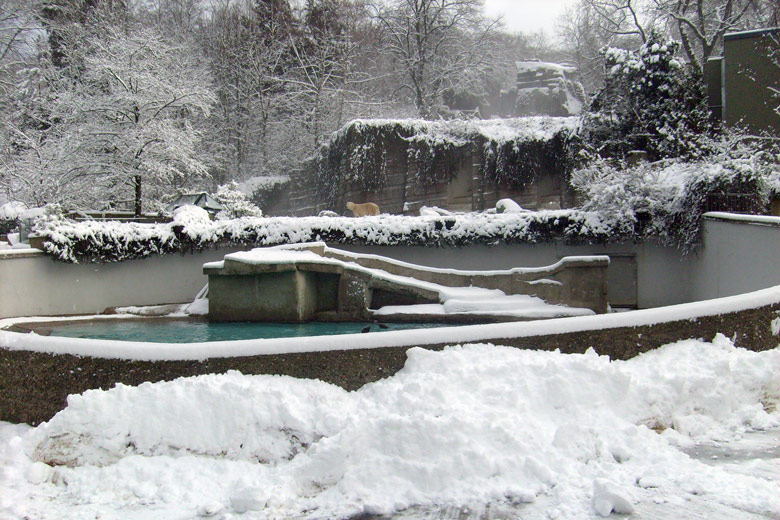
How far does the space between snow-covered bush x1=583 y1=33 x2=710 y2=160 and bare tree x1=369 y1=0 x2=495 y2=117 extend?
15533mm

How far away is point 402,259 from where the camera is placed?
14.1 metres

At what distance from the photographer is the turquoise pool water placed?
966cm

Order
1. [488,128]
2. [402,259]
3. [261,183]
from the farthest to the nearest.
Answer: [261,183] < [488,128] < [402,259]

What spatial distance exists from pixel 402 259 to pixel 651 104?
877 cm

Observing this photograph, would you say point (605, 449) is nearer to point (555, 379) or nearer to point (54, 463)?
point (555, 379)

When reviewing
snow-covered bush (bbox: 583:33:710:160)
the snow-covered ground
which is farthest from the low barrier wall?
snow-covered bush (bbox: 583:33:710:160)

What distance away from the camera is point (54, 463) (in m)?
4.73

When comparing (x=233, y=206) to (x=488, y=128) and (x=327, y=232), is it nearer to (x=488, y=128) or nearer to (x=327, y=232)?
(x=327, y=232)

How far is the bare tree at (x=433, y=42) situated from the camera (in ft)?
109

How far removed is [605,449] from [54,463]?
166 inches

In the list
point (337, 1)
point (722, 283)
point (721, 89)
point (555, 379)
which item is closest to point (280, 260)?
point (555, 379)

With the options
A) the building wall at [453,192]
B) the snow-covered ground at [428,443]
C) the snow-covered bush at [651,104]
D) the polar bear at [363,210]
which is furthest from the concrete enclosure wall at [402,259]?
the building wall at [453,192]

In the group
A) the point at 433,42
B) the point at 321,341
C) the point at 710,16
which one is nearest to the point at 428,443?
the point at 321,341

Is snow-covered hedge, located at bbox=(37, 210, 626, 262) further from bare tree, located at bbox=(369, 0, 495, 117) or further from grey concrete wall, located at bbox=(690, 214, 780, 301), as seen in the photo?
bare tree, located at bbox=(369, 0, 495, 117)
